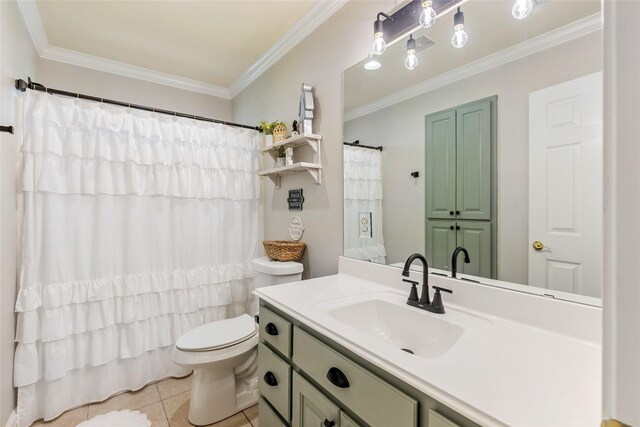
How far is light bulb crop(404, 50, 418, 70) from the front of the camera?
138cm

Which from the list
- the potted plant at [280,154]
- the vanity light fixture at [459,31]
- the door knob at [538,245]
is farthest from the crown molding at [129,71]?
the door knob at [538,245]

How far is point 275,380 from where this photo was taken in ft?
4.08

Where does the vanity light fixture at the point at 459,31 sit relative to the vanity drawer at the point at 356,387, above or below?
above

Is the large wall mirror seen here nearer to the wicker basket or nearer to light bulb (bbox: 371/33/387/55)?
light bulb (bbox: 371/33/387/55)

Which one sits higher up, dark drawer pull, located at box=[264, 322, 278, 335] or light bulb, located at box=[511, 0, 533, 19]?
light bulb, located at box=[511, 0, 533, 19]

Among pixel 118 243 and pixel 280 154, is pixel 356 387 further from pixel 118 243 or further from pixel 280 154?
pixel 118 243

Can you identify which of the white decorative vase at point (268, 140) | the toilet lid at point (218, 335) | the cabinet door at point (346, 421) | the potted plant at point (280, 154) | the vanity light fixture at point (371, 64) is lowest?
the toilet lid at point (218, 335)

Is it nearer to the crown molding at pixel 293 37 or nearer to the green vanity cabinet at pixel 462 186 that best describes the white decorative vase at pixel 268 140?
the crown molding at pixel 293 37

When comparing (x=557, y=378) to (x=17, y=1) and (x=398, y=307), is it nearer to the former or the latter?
(x=398, y=307)

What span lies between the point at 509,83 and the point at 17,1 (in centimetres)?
272

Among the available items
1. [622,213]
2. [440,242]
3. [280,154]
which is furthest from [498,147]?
[280,154]

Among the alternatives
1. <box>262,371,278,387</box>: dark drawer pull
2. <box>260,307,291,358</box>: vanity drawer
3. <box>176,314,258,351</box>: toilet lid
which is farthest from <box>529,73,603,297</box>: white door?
<box>176,314,258,351</box>: toilet lid

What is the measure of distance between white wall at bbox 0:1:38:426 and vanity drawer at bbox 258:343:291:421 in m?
1.36

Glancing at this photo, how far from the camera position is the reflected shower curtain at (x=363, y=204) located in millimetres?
1604
